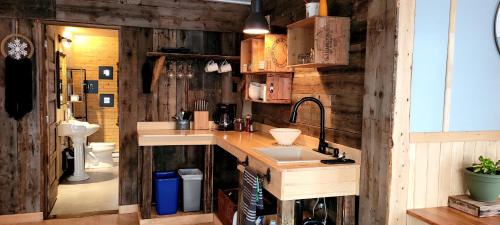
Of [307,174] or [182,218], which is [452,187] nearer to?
[307,174]

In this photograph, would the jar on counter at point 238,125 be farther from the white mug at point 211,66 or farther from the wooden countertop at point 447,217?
Result: the wooden countertop at point 447,217

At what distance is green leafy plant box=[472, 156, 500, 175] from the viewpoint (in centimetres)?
220

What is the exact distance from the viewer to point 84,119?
6.91 meters

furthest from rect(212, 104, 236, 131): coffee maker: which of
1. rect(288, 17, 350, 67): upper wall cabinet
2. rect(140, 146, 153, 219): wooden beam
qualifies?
rect(288, 17, 350, 67): upper wall cabinet

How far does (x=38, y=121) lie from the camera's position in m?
3.99

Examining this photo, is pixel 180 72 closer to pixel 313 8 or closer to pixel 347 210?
pixel 313 8

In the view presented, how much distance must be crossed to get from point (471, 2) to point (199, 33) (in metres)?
2.95

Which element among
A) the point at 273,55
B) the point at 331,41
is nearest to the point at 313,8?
the point at 331,41

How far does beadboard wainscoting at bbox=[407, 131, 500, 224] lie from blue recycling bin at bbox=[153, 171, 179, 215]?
2554 millimetres

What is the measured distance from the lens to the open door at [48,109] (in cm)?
401

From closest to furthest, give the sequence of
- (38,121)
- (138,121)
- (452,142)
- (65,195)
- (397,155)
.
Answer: (397,155) < (452,142) < (38,121) < (138,121) < (65,195)

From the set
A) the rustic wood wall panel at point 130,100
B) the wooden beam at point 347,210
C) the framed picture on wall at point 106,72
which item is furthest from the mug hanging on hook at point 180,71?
the framed picture on wall at point 106,72

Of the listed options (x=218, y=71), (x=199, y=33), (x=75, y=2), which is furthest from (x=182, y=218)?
(x=75, y=2)

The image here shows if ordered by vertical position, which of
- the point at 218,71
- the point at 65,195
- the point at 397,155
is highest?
the point at 218,71
